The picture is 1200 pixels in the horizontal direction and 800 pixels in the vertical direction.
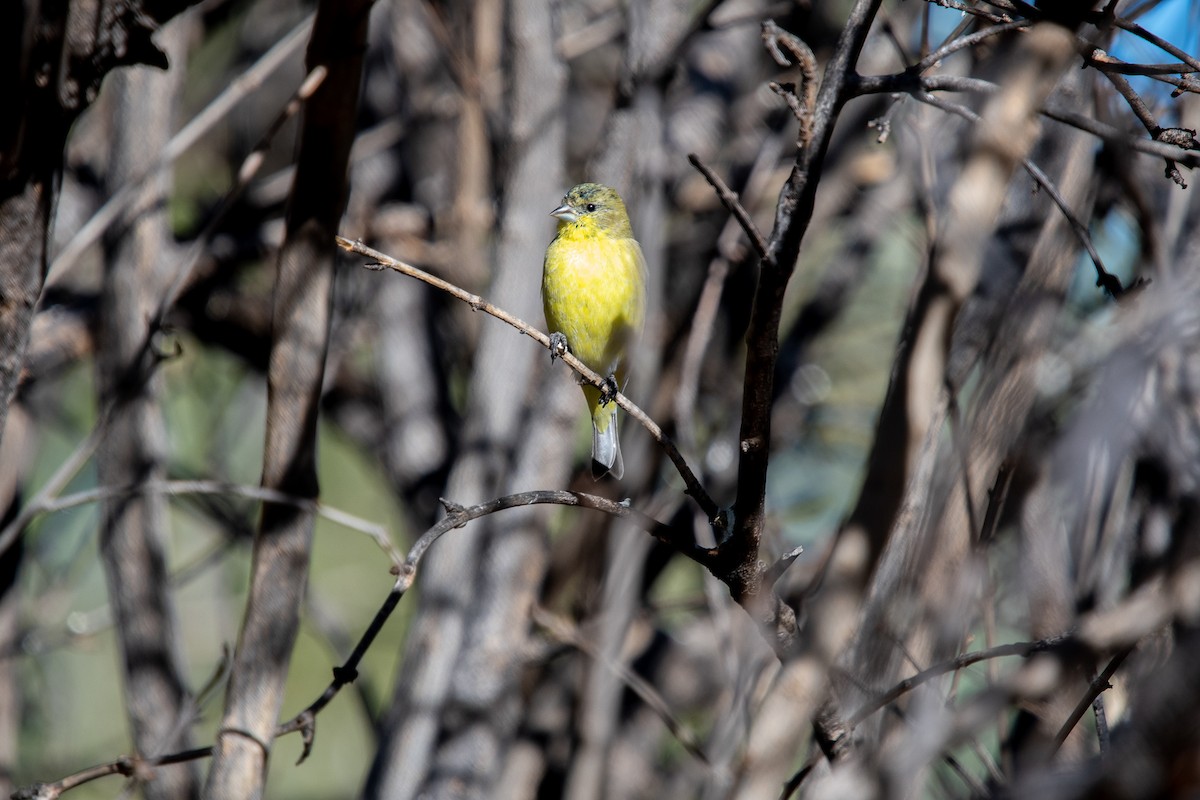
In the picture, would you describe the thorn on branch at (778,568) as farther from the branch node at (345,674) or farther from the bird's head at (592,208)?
the bird's head at (592,208)

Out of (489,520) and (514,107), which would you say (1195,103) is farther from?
(489,520)

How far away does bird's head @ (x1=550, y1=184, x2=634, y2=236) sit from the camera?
353 cm

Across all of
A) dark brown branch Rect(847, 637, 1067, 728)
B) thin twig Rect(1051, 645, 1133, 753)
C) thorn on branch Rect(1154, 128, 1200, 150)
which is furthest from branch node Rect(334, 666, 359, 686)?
thorn on branch Rect(1154, 128, 1200, 150)

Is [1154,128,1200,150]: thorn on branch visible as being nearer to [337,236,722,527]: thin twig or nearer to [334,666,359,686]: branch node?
[337,236,722,527]: thin twig

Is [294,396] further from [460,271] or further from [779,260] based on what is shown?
[460,271]

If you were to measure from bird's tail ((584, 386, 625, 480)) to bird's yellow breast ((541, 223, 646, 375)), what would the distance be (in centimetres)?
23

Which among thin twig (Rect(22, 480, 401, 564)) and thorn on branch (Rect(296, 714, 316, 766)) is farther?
thin twig (Rect(22, 480, 401, 564))

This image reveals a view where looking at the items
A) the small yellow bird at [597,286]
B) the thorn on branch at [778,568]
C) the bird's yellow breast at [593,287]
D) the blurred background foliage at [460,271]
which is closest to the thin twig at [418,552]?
the thorn on branch at [778,568]

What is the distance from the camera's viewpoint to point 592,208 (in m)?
3.57

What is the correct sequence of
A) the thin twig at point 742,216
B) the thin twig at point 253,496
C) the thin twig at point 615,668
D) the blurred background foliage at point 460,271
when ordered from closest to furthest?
the thin twig at point 742,216 → the thin twig at point 253,496 → the thin twig at point 615,668 → the blurred background foliage at point 460,271

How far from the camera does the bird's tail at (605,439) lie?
3619 millimetres

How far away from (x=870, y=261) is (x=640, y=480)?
200cm

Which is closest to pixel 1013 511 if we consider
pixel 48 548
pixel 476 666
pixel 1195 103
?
pixel 1195 103

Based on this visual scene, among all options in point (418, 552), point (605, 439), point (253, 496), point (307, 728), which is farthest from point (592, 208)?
point (418, 552)
